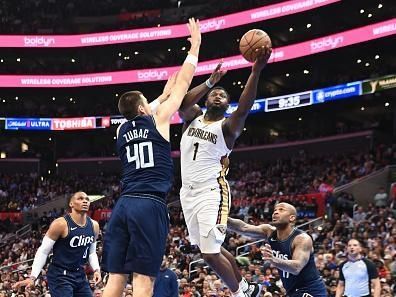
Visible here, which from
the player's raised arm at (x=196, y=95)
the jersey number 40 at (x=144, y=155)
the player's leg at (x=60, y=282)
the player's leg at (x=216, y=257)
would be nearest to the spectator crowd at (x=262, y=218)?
the player's leg at (x=60, y=282)

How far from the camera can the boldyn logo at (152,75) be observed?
4072cm

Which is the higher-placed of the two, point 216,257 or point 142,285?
point 216,257

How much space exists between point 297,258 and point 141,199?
2.37m

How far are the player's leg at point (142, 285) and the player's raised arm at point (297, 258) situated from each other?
1480mm

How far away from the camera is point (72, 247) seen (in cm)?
816

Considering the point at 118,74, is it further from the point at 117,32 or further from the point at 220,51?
the point at 220,51

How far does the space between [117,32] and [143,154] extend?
3841 centimetres

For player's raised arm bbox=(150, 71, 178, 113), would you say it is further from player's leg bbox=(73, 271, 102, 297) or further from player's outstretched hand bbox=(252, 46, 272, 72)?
player's leg bbox=(73, 271, 102, 297)

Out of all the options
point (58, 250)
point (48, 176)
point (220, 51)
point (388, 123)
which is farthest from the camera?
point (48, 176)

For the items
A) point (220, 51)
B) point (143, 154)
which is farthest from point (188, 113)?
point (220, 51)

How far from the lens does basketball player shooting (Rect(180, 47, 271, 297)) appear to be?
6.94 m

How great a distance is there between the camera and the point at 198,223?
7039 millimetres

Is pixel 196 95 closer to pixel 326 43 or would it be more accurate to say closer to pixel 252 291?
pixel 252 291

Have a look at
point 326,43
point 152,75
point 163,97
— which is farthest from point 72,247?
point 152,75
